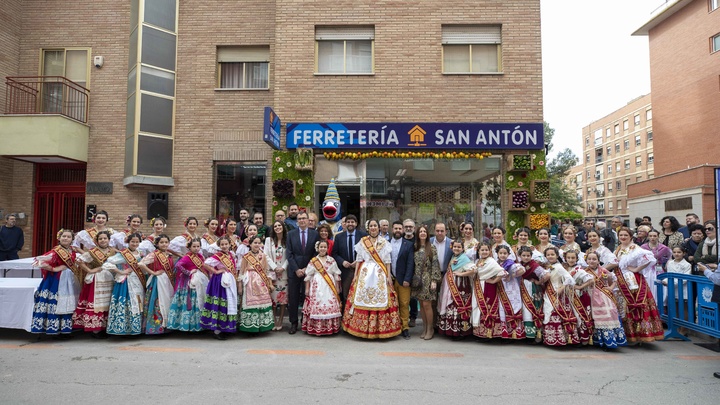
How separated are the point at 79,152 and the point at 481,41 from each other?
1091 cm

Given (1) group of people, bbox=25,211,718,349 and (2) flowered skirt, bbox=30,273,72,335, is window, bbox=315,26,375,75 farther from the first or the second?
(2) flowered skirt, bbox=30,273,72,335

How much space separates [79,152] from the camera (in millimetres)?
11578

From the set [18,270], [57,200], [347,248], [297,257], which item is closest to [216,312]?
[297,257]

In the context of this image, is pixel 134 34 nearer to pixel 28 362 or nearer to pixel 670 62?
pixel 28 362

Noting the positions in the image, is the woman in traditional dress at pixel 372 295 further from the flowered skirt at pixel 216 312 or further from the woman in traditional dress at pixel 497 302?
the flowered skirt at pixel 216 312

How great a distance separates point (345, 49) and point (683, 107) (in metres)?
33.0

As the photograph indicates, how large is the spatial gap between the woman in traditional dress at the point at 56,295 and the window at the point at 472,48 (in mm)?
9176

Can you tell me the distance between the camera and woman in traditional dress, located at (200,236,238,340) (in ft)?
21.7

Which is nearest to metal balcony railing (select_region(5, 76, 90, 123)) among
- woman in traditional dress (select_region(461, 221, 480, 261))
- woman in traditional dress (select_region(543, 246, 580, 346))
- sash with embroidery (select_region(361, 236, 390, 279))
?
sash with embroidery (select_region(361, 236, 390, 279))

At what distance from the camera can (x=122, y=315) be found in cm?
657

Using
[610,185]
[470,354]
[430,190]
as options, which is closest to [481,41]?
[430,190]

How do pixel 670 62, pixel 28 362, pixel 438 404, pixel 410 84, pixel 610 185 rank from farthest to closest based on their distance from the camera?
pixel 610 185
pixel 670 62
pixel 410 84
pixel 28 362
pixel 438 404

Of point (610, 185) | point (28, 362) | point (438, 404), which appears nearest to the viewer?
point (438, 404)

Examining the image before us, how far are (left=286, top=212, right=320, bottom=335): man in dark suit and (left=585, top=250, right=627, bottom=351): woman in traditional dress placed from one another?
4312 mm
